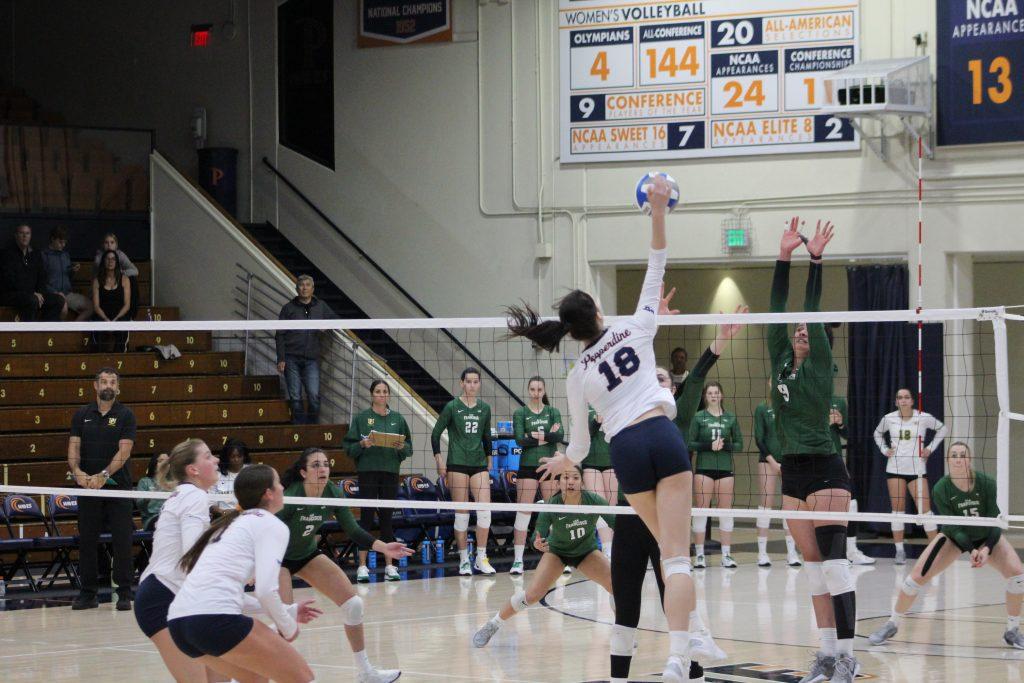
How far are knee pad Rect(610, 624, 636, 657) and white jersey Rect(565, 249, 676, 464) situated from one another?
1.00 metres

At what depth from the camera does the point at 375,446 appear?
12508 millimetres

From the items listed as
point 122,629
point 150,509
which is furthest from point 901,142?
point 122,629

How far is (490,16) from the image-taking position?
55.0 feet

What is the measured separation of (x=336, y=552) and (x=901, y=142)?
6.99 m

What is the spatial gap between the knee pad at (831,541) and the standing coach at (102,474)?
Result: 5.82 meters

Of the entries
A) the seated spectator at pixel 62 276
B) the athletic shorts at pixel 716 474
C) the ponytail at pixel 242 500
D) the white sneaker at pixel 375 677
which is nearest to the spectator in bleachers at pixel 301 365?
the seated spectator at pixel 62 276

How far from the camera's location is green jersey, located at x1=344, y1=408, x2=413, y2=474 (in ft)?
41.1

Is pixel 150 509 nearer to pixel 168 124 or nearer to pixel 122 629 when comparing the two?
pixel 122 629

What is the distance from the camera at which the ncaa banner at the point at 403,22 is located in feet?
55.8

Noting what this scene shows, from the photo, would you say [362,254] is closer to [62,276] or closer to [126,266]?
[126,266]

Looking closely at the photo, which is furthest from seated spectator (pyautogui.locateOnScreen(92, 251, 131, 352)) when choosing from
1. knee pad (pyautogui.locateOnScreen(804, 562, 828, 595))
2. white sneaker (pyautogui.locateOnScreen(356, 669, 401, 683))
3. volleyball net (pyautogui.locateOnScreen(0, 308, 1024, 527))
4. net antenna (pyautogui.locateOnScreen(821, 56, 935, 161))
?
knee pad (pyautogui.locateOnScreen(804, 562, 828, 595))

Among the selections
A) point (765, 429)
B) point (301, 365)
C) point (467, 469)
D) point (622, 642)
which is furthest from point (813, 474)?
point (301, 365)

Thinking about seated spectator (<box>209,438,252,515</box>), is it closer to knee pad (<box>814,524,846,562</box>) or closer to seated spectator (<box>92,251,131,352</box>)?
seated spectator (<box>92,251,131,352</box>)

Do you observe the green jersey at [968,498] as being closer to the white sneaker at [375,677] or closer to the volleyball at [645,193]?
the white sneaker at [375,677]
